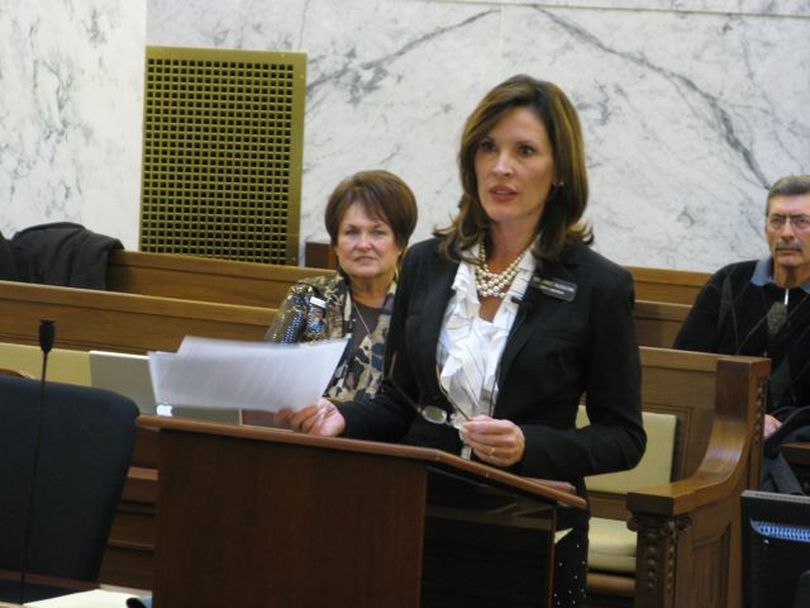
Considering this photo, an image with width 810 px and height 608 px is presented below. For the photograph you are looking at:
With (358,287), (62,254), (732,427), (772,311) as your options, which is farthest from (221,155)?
(732,427)

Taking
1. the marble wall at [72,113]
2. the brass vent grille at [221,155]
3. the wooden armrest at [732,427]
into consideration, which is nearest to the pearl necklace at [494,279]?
the wooden armrest at [732,427]

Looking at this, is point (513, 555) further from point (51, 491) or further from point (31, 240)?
point (31, 240)

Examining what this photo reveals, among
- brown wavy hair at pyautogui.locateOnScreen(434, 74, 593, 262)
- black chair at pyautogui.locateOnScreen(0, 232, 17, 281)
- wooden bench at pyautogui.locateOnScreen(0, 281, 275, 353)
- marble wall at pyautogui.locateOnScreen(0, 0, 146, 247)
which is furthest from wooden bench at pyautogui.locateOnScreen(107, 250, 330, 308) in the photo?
brown wavy hair at pyautogui.locateOnScreen(434, 74, 593, 262)

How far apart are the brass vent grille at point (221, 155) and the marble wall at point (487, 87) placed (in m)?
0.12

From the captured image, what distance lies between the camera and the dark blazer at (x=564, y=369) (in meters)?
2.80

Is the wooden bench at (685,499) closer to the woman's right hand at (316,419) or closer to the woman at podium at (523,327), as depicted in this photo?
the woman at podium at (523,327)

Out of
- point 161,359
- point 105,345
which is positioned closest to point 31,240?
point 105,345

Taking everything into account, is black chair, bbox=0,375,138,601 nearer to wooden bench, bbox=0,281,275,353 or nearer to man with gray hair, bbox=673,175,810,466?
wooden bench, bbox=0,281,275,353

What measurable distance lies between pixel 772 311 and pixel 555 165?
287 centimetres

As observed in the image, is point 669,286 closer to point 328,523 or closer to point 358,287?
point 358,287

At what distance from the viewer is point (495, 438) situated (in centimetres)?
263

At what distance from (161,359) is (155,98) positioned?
7.64 metres

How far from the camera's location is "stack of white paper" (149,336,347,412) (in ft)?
8.14

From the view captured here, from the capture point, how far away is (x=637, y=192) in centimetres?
907
